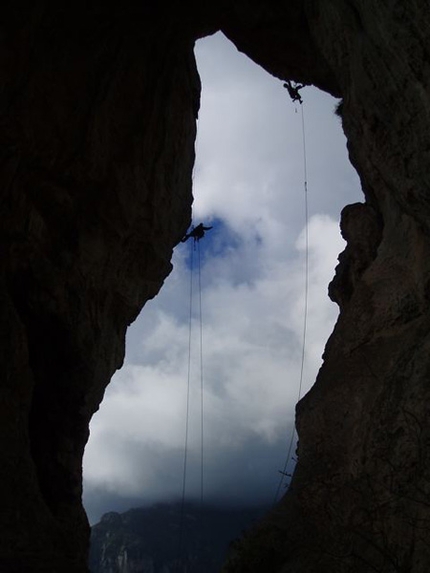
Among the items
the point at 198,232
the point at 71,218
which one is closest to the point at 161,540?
the point at 198,232

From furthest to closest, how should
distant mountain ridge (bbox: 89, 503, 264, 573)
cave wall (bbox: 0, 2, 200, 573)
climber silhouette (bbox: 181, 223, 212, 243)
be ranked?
distant mountain ridge (bbox: 89, 503, 264, 573)
climber silhouette (bbox: 181, 223, 212, 243)
cave wall (bbox: 0, 2, 200, 573)

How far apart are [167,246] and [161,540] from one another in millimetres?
122627

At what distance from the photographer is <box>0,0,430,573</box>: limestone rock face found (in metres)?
9.53

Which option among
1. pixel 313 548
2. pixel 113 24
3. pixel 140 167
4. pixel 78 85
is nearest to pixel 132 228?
pixel 140 167

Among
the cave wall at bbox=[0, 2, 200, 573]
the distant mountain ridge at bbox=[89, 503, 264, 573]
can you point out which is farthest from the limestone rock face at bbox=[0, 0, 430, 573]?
the distant mountain ridge at bbox=[89, 503, 264, 573]

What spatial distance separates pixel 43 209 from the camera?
17.8 m

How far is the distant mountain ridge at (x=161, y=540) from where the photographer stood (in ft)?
362

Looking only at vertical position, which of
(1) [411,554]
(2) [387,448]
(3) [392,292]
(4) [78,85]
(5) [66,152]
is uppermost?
(4) [78,85]

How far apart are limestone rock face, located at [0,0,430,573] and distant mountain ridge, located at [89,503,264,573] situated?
278 ft

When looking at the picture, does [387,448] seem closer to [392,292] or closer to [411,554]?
[411,554]

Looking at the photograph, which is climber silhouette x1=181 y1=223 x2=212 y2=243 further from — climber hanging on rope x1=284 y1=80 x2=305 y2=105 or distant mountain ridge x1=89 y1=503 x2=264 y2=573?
distant mountain ridge x1=89 y1=503 x2=264 y2=573

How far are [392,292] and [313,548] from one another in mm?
5677

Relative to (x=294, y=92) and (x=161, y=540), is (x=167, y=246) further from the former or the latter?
→ (x=161, y=540)

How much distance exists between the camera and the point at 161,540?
424 feet
